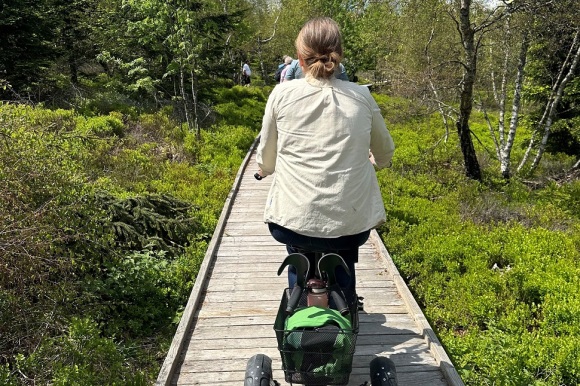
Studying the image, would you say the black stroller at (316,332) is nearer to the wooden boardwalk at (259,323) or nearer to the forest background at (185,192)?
the wooden boardwalk at (259,323)

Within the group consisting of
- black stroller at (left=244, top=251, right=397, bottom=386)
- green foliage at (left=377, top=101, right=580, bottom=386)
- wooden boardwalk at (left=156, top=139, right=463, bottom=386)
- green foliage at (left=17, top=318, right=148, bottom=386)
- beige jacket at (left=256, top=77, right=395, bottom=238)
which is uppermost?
beige jacket at (left=256, top=77, right=395, bottom=238)

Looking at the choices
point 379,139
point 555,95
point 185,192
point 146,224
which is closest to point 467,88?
point 555,95

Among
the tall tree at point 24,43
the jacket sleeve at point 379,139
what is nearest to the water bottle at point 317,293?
the jacket sleeve at point 379,139

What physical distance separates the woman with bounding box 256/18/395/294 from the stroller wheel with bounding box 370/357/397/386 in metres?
0.81

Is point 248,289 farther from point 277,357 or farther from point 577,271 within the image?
point 577,271

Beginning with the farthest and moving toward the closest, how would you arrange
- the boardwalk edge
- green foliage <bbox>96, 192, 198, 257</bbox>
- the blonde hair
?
green foliage <bbox>96, 192, 198, 257</bbox>, the boardwalk edge, the blonde hair

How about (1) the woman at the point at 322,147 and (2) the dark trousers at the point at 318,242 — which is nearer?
(1) the woman at the point at 322,147

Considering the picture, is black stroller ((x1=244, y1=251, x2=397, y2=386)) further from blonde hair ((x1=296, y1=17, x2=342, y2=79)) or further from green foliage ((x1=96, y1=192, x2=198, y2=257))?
green foliage ((x1=96, y1=192, x2=198, y2=257))

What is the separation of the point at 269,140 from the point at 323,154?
381mm

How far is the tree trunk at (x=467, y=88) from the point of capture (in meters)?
9.70

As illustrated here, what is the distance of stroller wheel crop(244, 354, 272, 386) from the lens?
8.85ft

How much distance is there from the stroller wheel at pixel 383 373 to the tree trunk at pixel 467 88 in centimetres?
857

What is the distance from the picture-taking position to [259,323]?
443 cm

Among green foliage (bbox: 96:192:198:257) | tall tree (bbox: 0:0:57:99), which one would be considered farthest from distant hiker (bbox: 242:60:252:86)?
green foliage (bbox: 96:192:198:257)
